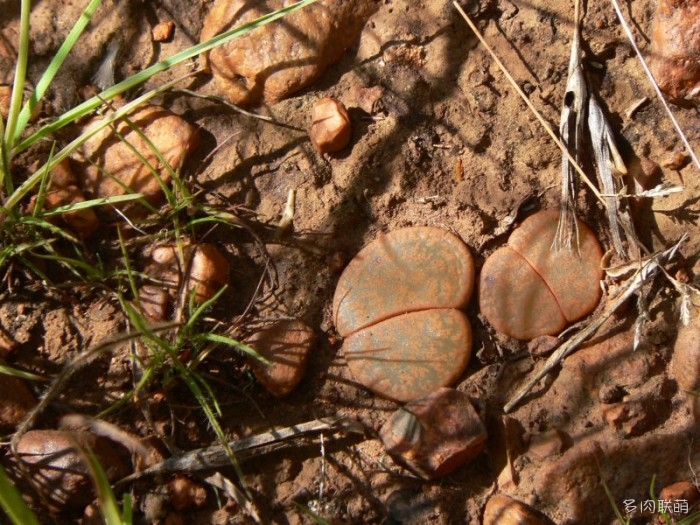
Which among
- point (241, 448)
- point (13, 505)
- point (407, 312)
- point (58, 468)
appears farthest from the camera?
point (407, 312)

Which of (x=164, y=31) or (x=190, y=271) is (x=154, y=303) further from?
(x=164, y=31)

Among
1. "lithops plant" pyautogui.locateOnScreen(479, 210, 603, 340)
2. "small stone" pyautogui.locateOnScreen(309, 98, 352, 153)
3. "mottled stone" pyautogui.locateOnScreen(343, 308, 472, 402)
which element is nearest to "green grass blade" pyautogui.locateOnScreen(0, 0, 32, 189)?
"small stone" pyautogui.locateOnScreen(309, 98, 352, 153)

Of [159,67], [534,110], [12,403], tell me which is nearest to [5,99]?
[159,67]

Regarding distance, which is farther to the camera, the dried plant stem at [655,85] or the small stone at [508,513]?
the dried plant stem at [655,85]

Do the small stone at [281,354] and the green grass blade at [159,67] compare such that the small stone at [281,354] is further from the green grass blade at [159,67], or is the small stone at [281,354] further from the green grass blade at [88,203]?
the green grass blade at [159,67]

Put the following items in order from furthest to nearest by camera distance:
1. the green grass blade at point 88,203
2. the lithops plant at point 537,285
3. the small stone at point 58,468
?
the lithops plant at point 537,285
the green grass blade at point 88,203
the small stone at point 58,468

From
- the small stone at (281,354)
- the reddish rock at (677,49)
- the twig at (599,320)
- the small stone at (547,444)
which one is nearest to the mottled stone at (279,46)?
the small stone at (281,354)

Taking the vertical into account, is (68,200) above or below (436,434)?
above
